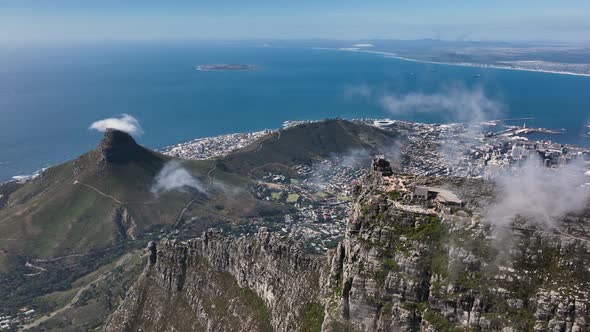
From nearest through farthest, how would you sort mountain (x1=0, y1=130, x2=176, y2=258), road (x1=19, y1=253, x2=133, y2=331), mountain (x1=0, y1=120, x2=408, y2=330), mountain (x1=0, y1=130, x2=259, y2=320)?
1. road (x1=19, y1=253, x2=133, y2=331)
2. mountain (x1=0, y1=120, x2=408, y2=330)
3. mountain (x1=0, y1=130, x2=259, y2=320)
4. mountain (x1=0, y1=130, x2=176, y2=258)

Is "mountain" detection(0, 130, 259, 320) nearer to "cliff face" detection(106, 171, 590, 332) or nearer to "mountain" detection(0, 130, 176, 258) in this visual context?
"mountain" detection(0, 130, 176, 258)

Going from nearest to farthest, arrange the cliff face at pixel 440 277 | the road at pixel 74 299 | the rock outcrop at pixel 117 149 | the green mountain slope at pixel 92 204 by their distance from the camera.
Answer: the cliff face at pixel 440 277 → the road at pixel 74 299 → the green mountain slope at pixel 92 204 → the rock outcrop at pixel 117 149

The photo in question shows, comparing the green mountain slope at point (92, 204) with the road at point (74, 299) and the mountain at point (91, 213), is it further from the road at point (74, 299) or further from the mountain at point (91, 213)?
the road at point (74, 299)

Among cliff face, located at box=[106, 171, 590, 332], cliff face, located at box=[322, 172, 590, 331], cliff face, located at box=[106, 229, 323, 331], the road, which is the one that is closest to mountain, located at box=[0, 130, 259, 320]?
the road

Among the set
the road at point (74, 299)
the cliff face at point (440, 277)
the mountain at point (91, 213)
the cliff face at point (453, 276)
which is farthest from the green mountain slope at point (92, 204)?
the cliff face at point (453, 276)

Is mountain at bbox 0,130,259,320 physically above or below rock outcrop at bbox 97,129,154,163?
below

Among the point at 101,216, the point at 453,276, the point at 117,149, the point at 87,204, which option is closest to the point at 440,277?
the point at 453,276

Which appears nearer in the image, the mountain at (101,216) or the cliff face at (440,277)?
the cliff face at (440,277)

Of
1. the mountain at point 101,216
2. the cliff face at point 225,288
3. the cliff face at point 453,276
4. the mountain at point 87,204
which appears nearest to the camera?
the cliff face at point 453,276

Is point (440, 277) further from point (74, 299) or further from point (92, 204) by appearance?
point (92, 204)
